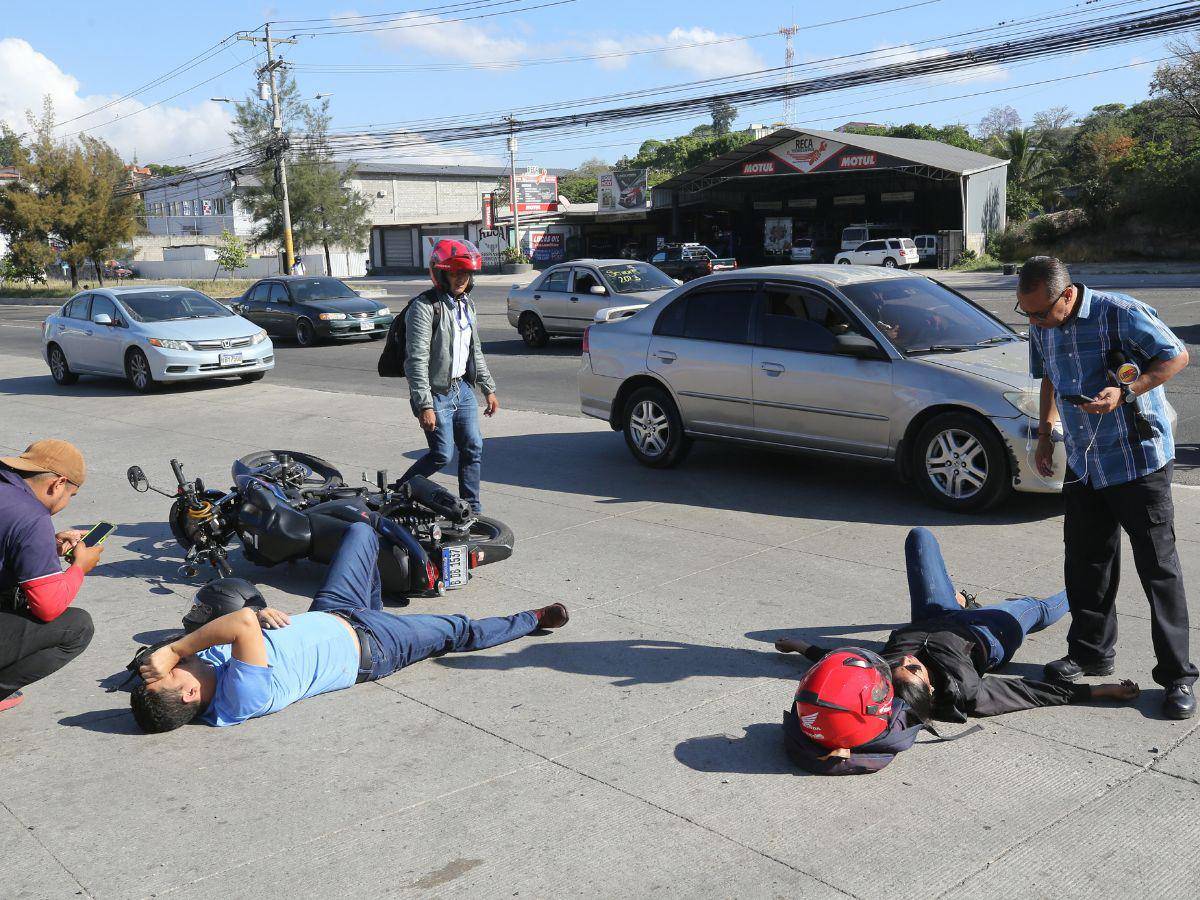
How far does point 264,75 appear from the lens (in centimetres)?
4494

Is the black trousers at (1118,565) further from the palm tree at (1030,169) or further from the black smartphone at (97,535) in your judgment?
the palm tree at (1030,169)

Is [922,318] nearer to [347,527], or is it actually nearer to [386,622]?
[347,527]

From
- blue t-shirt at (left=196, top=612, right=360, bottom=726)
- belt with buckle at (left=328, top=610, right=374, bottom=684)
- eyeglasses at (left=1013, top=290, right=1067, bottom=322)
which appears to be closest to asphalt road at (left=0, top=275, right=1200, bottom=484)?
eyeglasses at (left=1013, top=290, right=1067, bottom=322)

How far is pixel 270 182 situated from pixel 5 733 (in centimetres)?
4805

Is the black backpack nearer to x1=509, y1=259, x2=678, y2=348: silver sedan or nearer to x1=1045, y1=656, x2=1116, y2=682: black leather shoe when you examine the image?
x1=1045, y1=656, x2=1116, y2=682: black leather shoe

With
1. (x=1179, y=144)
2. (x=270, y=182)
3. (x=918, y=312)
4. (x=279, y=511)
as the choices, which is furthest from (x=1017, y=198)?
(x=279, y=511)

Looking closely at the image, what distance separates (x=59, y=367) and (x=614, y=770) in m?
15.7

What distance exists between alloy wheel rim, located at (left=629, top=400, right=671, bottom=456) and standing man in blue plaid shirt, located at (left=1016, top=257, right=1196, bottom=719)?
4.90 meters

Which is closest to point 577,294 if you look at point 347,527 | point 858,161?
point 347,527

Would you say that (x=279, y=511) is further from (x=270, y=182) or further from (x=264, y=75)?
(x=270, y=182)

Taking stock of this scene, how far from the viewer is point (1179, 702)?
4309 mm

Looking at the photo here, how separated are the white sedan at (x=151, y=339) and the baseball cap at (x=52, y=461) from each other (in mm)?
Result: 11608

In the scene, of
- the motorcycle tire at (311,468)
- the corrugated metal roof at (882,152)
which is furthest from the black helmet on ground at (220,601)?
the corrugated metal roof at (882,152)

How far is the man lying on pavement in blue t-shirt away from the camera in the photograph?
4285 mm
